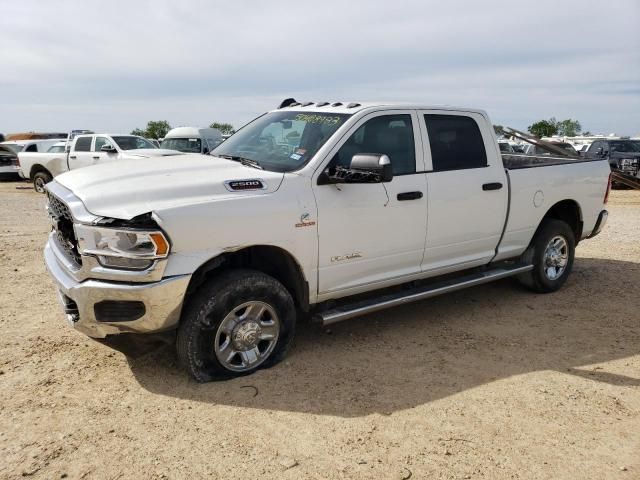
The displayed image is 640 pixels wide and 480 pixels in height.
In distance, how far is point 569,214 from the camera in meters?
6.33

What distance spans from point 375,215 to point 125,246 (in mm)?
1911

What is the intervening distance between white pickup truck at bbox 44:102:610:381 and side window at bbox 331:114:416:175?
12 millimetres

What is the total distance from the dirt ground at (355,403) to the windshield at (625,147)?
16.6 m

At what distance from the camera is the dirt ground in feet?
9.82

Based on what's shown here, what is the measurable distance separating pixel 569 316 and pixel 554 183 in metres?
1.41

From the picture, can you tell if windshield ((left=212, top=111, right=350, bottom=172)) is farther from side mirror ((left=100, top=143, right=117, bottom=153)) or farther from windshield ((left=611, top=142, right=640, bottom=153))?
windshield ((left=611, top=142, right=640, bottom=153))

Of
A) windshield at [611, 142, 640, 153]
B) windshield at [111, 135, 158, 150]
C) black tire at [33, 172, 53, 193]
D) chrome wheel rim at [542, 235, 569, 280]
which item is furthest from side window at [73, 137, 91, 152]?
windshield at [611, 142, 640, 153]

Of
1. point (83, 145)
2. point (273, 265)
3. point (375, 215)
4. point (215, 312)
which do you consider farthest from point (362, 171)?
point (83, 145)

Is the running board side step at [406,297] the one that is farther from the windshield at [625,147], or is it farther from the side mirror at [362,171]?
the windshield at [625,147]

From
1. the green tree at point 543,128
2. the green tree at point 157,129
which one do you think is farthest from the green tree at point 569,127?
the green tree at point 157,129

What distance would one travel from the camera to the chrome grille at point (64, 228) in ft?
12.4

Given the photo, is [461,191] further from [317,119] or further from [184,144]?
[184,144]

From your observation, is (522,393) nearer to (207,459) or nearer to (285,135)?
(207,459)

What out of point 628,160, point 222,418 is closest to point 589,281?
point 222,418
